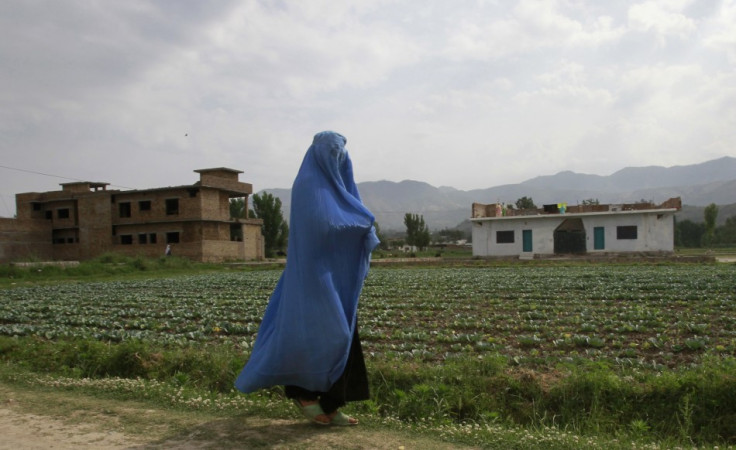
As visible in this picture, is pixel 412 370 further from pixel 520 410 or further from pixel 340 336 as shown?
pixel 340 336

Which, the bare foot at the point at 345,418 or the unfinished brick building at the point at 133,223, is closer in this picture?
the bare foot at the point at 345,418

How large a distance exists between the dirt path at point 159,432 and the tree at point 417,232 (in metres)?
70.9

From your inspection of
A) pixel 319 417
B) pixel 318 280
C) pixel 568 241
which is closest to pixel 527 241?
pixel 568 241

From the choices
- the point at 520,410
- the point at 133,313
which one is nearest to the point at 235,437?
the point at 520,410

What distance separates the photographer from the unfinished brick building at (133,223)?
40250mm

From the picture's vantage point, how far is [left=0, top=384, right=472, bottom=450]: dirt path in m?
3.71

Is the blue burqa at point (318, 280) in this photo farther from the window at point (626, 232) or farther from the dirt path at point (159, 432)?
the window at point (626, 232)

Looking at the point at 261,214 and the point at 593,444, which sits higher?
the point at 261,214

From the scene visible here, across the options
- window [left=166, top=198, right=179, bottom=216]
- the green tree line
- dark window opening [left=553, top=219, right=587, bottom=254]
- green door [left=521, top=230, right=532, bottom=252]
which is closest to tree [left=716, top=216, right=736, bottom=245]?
the green tree line

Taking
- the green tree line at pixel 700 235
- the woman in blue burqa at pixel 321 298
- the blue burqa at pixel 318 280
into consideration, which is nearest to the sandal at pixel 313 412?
the woman in blue burqa at pixel 321 298

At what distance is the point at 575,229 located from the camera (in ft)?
129

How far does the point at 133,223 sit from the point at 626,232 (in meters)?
35.5

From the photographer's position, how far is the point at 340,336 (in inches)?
154

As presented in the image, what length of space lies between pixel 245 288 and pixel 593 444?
51.7 feet
